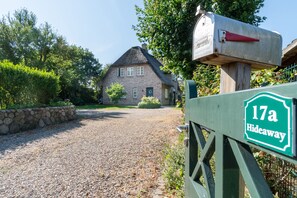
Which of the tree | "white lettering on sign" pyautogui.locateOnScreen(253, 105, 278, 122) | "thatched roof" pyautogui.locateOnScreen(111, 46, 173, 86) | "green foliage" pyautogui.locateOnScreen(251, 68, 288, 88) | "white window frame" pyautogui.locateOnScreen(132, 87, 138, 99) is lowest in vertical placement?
"white lettering on sign" pyautogui.locateOnScreen(253, 105, 278, 122)

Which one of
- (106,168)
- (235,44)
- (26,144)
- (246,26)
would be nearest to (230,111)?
(235,44)

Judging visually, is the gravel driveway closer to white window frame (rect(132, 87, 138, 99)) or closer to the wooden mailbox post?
the wooden mailbox post

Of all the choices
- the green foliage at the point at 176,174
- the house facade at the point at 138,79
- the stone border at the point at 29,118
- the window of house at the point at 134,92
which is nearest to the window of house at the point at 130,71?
the house facade at the point at 138,79

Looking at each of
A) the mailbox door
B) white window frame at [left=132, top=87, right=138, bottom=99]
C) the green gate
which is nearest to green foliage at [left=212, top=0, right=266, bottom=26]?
the mailbox door

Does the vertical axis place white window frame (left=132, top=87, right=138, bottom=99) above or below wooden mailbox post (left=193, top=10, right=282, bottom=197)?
above

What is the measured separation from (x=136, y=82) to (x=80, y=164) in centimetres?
2187

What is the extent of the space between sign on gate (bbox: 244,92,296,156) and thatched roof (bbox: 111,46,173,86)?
23578 millimetres

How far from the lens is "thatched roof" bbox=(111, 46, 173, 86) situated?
977 inches

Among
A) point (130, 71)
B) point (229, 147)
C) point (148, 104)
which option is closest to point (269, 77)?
point (229, 147)

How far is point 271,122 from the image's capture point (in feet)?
2.17

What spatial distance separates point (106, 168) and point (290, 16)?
14.1ft

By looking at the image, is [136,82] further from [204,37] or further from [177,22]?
[204,37]

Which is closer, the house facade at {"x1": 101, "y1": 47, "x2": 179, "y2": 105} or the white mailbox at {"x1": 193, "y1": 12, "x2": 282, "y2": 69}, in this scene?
the white mailbox at {"x1": 193, "y1": 12, "x2": 282, "y2": 69}

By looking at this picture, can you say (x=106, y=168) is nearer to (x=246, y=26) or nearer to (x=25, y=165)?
(x=25, y=165)
